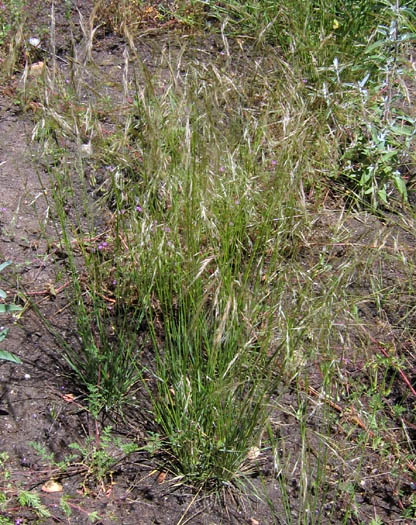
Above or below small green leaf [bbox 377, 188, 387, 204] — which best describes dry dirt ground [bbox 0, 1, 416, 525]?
below

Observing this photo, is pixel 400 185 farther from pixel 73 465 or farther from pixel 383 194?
pixel 73 465

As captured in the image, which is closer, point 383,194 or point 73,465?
point 73,465

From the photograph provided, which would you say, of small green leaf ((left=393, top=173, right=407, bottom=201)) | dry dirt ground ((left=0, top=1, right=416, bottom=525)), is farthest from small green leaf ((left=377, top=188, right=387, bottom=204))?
dry dirt ground ((left=0, top=1, right=416, bottom=525))

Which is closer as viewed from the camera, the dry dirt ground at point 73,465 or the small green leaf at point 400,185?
the dry dirt ground at point 73,465

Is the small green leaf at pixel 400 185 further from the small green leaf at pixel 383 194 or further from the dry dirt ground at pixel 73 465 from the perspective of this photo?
the dry dirt ground at pixel 73 465

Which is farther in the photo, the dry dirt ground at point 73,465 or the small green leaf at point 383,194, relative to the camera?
the small green leaf at point 383,194

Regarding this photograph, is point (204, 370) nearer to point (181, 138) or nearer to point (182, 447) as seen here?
point (182, 447)

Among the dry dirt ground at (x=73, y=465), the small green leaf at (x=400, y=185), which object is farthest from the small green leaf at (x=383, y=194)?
the dry dirt ground at (x=73, y=465)

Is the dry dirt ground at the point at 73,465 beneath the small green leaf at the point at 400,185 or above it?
beneath

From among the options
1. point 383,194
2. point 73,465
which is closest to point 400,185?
point 383,194

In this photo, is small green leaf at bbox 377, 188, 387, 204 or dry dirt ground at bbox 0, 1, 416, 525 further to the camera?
small green leaf at bbox 377, 188, 387, 204

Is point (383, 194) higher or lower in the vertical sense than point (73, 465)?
higher

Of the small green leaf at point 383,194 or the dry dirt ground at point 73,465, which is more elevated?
the small green leaf at point 383,194

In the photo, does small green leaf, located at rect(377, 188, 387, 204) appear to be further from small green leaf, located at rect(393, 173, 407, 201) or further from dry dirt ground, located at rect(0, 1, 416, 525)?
dry dirt ground, located at rect(0, 1, 416, 525)
